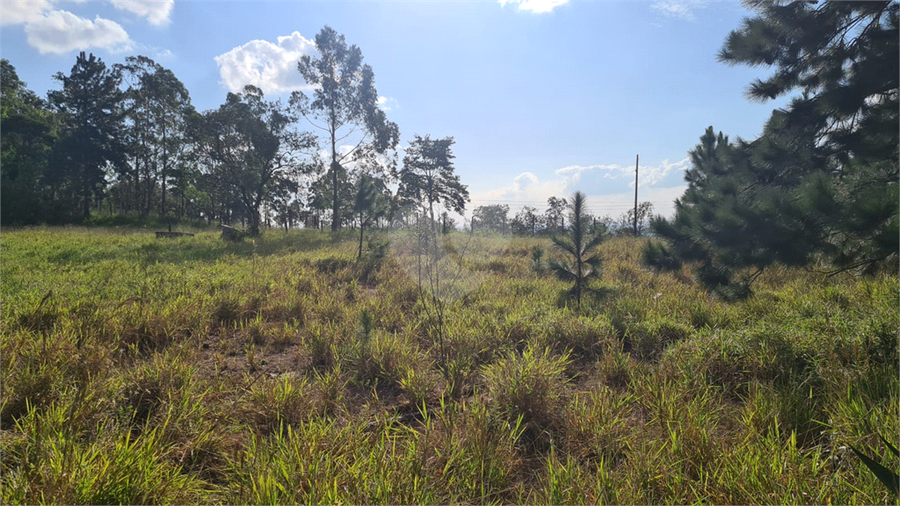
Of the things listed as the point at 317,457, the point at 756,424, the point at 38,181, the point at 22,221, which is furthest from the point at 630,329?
the point at 38,181

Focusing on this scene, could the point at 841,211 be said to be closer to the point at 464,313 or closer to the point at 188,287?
the point at 464,313

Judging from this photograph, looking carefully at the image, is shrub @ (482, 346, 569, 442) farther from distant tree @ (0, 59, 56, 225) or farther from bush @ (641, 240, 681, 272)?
distant tree @ (0, 59, 56, 225)

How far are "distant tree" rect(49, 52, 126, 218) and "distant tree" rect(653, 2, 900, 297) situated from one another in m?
36.1

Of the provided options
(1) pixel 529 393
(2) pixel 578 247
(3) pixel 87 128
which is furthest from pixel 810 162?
(3) pixel 87 128

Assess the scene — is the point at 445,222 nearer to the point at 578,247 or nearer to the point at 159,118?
the point at 578,247

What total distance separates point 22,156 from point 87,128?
405cm

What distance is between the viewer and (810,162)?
4078mm

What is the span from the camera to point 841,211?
2.81 metres

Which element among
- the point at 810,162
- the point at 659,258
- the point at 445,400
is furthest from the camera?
the point at 659,258

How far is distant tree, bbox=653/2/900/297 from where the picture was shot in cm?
297

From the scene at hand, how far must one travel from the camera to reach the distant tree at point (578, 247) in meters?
5.92

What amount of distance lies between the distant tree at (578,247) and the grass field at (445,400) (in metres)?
0.94

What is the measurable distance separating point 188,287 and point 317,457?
527 centimetres

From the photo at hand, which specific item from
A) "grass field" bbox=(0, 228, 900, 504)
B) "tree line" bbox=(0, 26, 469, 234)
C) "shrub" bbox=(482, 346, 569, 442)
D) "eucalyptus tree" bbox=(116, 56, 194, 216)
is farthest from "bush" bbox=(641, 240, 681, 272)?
"eucalyptus tree" bbox=(116, 56, 194, 216)
